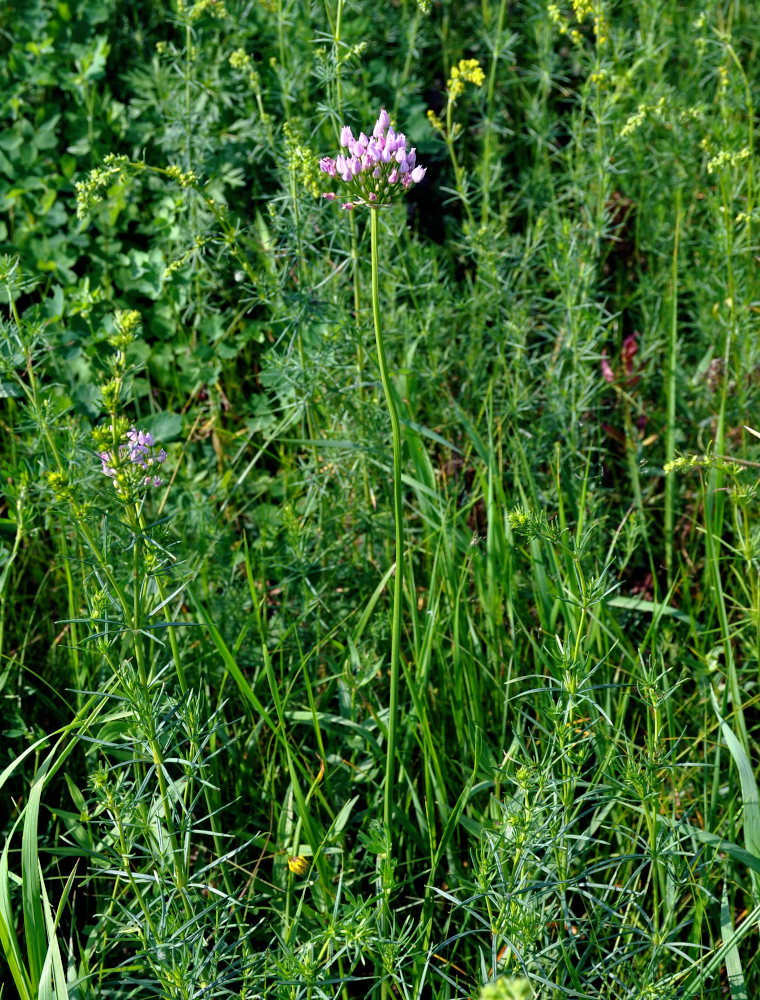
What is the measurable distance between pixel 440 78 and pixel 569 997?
3.96m

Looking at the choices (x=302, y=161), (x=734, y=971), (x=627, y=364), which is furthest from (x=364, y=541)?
(x=734, y=971)

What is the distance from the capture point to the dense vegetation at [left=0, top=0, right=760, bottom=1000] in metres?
1.72

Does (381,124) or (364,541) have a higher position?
(381,124)

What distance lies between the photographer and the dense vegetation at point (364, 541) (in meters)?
1.72

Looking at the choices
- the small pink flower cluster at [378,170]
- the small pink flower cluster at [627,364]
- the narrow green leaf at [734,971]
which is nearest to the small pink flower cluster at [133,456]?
the small pink flower cluster at [378,170]

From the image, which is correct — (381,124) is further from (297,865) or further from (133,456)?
(297,865)

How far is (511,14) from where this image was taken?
4590 mm

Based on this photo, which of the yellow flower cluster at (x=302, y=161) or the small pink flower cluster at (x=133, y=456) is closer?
the small pink flower cluster at (x=133, y=456)

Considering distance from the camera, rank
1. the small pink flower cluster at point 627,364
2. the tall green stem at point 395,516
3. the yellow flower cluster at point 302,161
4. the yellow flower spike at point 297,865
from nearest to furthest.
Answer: the tall green stem at point 395,516, the yellow flower spike at point 297,865, the yellow flower cluster at point 302,161, the small pink flower cluster at point 627,364

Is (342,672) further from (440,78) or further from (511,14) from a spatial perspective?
(511,14)

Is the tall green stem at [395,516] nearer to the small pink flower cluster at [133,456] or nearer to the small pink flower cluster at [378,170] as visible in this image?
the small pink flower cluster at [378,170]

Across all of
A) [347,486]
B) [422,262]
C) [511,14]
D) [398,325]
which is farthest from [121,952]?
[511,14]

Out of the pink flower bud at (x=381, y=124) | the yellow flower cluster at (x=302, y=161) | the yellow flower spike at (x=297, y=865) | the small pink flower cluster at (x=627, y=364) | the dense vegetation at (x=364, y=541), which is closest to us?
the pink flower bud at (x=381, y=124)

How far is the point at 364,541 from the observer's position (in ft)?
9.08
